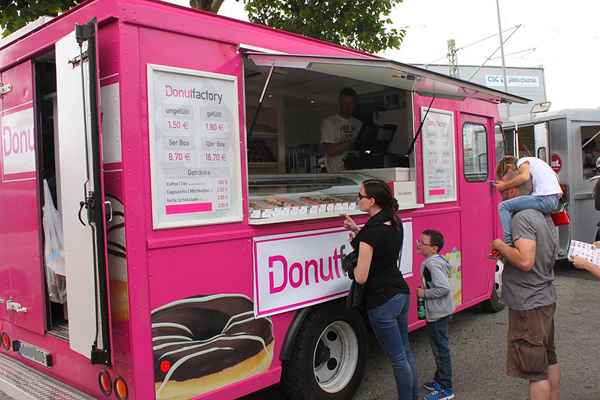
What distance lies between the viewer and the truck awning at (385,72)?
3.22m

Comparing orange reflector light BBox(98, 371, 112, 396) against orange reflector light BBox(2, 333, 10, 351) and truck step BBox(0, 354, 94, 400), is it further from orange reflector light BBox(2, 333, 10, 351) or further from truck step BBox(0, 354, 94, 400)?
orange reflector light BBox(2, 333, 10, 351)

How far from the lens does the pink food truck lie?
104 inches

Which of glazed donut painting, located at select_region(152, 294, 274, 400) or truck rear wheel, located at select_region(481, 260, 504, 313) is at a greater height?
glazed donut painting, located at select_region(152, 294, 274, 400)

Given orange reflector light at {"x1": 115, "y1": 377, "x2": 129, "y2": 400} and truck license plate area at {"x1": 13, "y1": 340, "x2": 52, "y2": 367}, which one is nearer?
orange reflector light at {"x1": 115, "y1": 377, "x2": 129, "y2": 400}

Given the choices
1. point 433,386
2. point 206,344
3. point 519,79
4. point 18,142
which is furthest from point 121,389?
point 519,79

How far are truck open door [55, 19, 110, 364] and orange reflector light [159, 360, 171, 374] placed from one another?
0.27 meters

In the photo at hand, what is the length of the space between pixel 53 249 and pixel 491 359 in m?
3.90

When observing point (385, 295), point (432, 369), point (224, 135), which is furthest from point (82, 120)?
point (432, 369)

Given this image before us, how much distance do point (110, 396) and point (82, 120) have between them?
1.48 metres

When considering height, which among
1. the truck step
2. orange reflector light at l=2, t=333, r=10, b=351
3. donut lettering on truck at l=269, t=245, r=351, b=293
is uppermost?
donut lettering on truck at l=269, t=245, r=351, b=293

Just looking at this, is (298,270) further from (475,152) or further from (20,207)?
(475,152)

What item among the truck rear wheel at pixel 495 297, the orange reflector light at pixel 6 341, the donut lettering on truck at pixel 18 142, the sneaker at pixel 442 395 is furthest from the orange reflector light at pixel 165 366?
the truck rear wheel at pixel 495 297

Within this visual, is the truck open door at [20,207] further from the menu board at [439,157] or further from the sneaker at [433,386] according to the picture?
the menu board at [439,157]

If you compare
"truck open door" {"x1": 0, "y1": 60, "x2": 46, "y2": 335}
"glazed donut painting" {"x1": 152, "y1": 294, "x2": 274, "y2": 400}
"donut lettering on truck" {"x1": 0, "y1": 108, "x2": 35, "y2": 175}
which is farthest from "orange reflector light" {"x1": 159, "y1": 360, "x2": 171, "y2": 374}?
"donut lettering on truck" {"x1": 0, "y1": 108, "x2": 35, "y2": 175}
